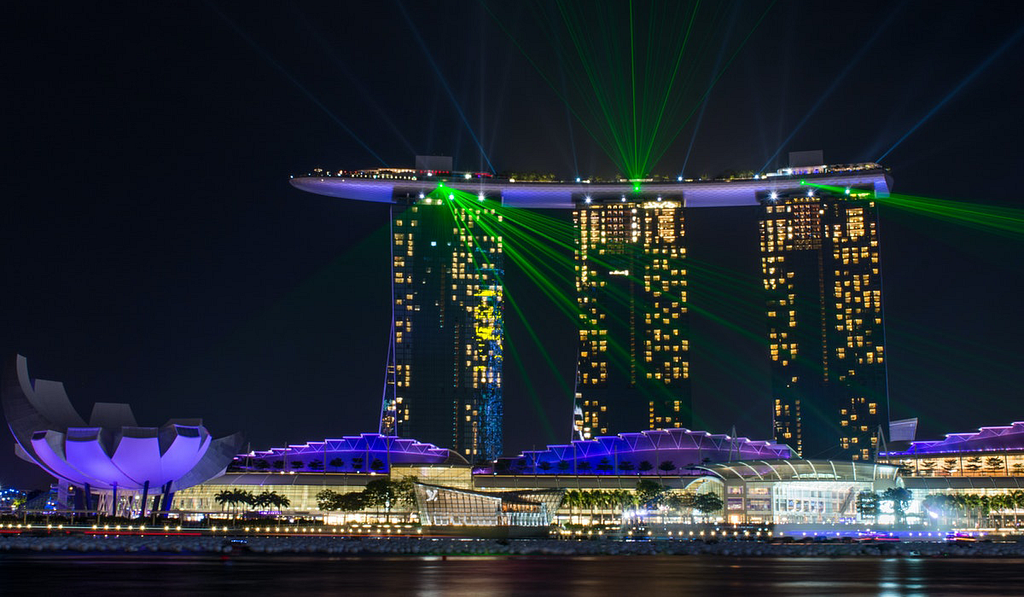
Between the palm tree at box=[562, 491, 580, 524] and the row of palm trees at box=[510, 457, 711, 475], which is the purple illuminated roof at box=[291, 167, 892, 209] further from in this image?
the palm tree at box=[562, 491, 580, 524]

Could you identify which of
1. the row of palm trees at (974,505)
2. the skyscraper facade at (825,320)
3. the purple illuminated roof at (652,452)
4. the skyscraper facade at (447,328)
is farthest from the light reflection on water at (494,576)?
the skyscraper facade at (825,320)

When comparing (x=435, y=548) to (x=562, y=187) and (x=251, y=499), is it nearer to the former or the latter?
(x=251, y=499)

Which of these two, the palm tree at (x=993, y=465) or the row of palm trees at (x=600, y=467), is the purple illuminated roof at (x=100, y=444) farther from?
the palm tree at (x=993, y=465)

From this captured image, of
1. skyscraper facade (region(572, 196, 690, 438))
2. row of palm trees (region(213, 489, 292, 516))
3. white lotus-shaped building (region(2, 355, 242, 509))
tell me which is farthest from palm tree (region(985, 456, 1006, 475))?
white lotus-shaped building (region(2, 355, 242, 509))

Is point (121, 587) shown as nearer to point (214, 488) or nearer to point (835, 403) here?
point (214, 488)

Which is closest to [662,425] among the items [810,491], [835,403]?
[835,403]

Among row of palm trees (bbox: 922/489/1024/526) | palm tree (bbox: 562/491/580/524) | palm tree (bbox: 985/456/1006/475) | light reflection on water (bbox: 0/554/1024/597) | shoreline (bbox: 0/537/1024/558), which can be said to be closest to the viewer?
light reflection on water (bbox: 0/554/1024/597)
